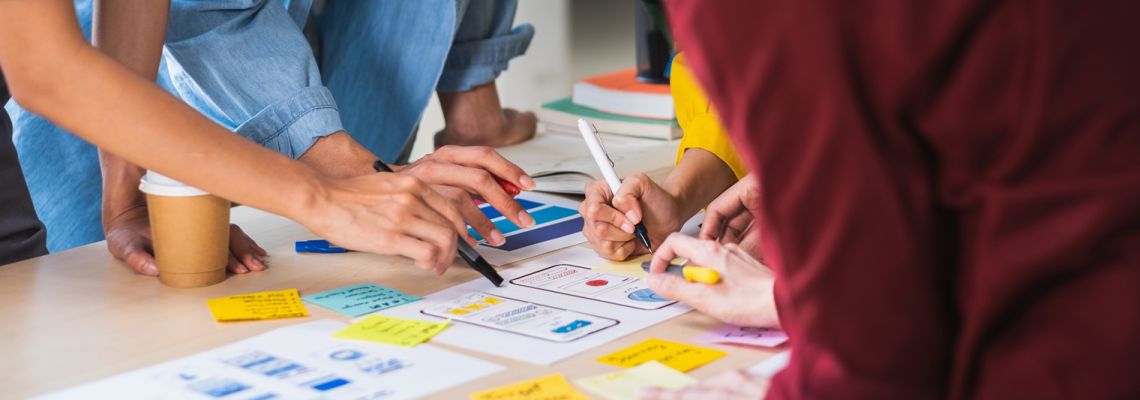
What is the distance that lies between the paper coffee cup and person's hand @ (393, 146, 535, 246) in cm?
19

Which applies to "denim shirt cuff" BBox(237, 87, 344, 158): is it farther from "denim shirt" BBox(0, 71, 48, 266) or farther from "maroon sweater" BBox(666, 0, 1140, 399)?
"maroon sweater" BBox(666, 0, 1140, 399)

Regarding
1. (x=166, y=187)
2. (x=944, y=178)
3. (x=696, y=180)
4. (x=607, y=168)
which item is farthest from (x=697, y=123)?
(x=944, y=178)

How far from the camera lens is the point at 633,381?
0.81 m

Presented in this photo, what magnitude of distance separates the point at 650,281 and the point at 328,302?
286 millimetres

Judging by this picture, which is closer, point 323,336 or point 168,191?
point 323,336

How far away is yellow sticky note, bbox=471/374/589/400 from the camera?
0.78m

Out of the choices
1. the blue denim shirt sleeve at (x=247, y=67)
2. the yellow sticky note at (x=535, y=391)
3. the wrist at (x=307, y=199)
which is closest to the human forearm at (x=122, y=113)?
the wrist at (x=307, y=199)

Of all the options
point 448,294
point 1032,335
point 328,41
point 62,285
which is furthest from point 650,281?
point 328,41

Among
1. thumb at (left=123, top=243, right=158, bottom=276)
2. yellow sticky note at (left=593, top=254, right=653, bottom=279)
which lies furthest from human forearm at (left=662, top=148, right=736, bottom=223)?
thumb at (left=123, top=243, right=158, bottom=276)

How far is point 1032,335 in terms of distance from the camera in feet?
1.96

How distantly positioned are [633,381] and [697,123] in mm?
653

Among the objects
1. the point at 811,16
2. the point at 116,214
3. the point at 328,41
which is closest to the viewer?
the point at 811,16

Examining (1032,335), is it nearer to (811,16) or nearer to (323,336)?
(811,16)

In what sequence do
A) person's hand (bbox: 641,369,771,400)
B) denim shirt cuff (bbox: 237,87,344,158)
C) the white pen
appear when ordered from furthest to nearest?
denim shirt cuff (bbox: 237,87,344,158)
the white pen
person's hand (bbox: 641,369,771,400)
